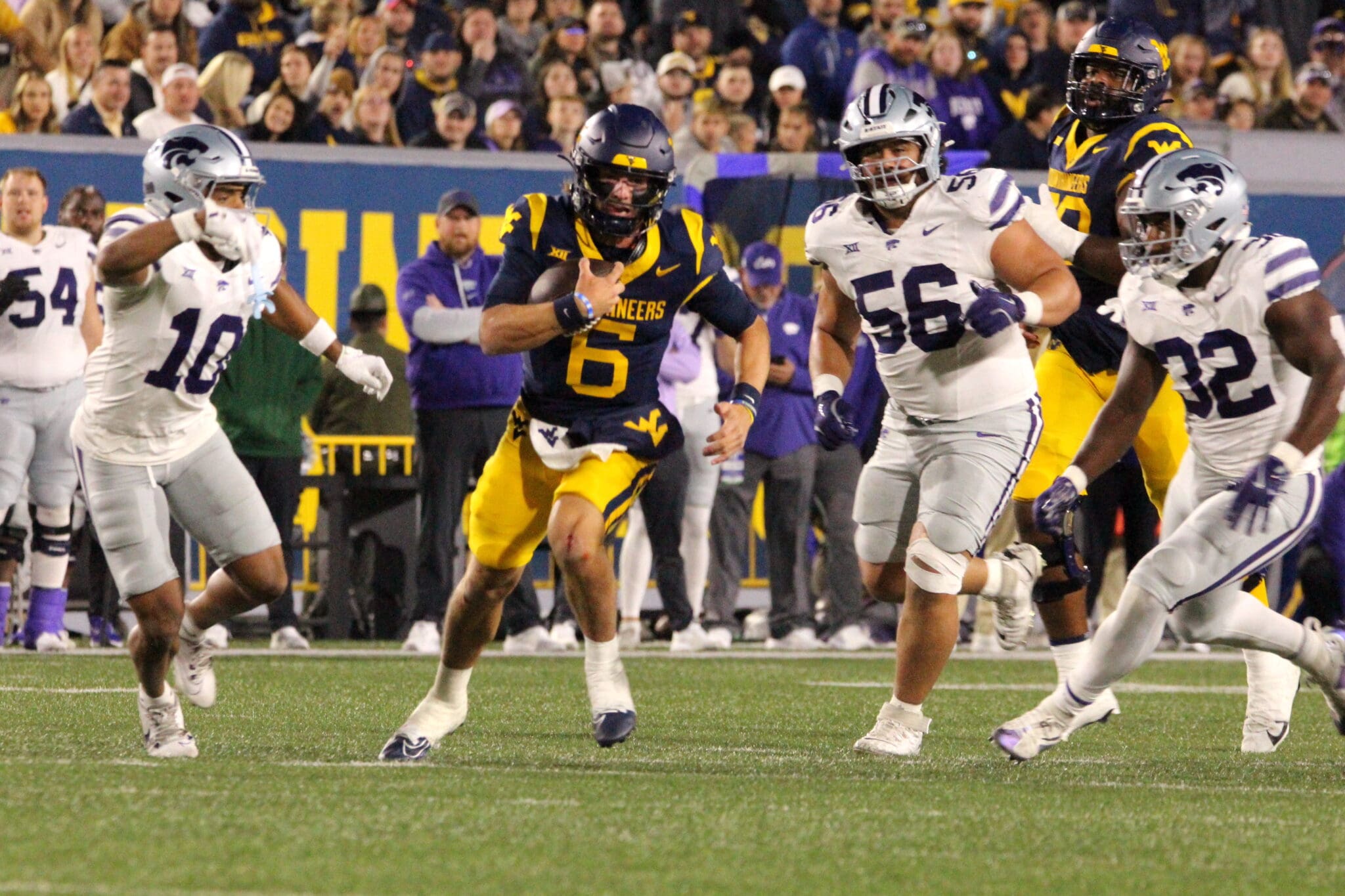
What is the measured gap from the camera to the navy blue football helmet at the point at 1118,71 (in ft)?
21.6

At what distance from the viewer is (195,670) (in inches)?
244

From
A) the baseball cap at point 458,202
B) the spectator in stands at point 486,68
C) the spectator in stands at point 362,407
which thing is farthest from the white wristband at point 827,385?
the spectator in stands at point 486,68

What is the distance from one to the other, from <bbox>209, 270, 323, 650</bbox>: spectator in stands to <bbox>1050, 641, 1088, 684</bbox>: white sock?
14.0 feet

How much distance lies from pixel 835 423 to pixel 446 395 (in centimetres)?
410

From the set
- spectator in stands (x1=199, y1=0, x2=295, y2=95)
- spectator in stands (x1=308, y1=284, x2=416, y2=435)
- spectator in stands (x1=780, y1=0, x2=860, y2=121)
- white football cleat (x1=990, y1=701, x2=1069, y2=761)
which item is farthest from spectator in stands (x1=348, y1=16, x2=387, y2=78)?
white football cleat (x1=990, y1=701, x2=1069, y2=761)

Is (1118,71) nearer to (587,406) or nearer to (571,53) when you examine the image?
(587,406)

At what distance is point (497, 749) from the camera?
570cm

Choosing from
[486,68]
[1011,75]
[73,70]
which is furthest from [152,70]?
[1011,75]

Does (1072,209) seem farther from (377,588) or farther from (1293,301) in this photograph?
(377,588)

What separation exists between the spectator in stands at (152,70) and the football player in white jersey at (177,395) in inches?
215

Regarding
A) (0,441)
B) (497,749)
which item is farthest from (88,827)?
(0,441)

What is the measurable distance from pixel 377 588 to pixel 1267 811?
6795mm

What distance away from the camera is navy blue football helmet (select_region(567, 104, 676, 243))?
545 cm

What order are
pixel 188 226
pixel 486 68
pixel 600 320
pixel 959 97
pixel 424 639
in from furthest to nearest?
pixel 959 97, pixel 486 68, pixel 424 639, pixel 600 320, pixel 188 226
